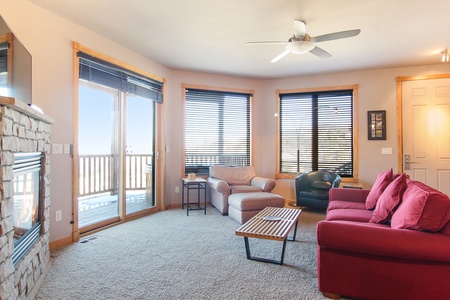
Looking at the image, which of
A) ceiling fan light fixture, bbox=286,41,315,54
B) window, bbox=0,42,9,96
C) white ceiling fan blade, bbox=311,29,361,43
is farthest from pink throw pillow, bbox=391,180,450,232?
window, bbox=0,42,9,96

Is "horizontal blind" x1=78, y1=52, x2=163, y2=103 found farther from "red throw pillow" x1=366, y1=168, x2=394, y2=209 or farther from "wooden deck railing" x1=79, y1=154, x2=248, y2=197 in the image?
"red throw pillow" x1=366, y1=168, x2=394, y2=209

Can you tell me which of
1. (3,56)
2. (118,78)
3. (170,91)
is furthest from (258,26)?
(3,56)

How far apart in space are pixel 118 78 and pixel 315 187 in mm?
3900

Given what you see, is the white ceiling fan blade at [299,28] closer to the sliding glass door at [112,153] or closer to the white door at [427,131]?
the sliding glass door at [112,153]

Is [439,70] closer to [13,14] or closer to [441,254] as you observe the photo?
[441,254]

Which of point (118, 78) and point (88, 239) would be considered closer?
point (88, 239)

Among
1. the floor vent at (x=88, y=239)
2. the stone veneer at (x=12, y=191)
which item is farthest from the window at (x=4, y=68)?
the floor vent at (x=88, y=239)

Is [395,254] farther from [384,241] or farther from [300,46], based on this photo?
[300,46]

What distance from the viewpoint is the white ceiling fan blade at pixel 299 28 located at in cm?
272

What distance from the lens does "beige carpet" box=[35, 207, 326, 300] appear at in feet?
6.43

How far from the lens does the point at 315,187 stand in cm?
473

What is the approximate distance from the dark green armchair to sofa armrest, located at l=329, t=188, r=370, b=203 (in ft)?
3.28

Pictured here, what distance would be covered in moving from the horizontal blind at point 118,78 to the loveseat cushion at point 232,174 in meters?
1.68

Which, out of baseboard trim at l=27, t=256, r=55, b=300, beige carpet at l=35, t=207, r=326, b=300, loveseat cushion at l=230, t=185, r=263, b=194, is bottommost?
beige carpet at l=35, t=207, r=326, b=300
